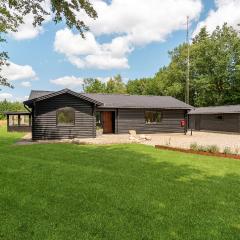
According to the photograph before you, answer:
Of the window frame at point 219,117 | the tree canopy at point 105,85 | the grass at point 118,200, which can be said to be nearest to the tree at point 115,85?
the tree canopy at point 105,85

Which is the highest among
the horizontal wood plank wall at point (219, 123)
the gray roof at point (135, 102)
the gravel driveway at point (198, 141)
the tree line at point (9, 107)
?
the tree line at point (9, 107)

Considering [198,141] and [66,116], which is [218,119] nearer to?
[198,141]

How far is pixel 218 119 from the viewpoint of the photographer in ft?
113

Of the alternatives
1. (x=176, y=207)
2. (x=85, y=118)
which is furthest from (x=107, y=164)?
(x=85, y=118)

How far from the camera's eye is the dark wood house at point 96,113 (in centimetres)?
2198

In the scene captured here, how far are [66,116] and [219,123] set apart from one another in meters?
19.0

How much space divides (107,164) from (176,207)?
16.4ft

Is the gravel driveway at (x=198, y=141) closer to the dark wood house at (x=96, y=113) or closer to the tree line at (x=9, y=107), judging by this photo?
the dark wood house at (x=96, y=113)

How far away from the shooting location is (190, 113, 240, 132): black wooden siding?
31580 mm

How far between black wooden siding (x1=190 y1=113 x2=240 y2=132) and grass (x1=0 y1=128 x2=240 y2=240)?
2205 cm

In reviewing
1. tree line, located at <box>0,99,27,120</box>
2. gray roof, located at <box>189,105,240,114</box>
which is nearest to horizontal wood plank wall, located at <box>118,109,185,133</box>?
gray roof, located at <box>189,105,240,114</box>

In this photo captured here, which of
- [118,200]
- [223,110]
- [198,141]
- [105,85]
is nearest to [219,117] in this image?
[223,110]

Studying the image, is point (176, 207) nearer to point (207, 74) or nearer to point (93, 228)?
point (93, 228)

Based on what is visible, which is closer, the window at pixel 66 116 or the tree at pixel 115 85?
the window at pixel 66 116
